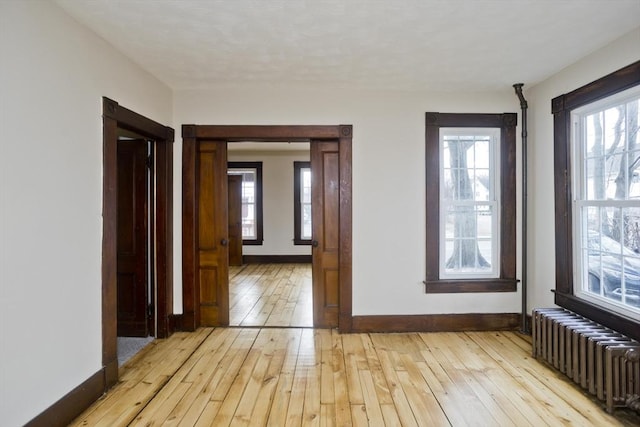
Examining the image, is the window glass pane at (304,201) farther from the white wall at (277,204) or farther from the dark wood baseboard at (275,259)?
the dark wood baseboard at (275,259)

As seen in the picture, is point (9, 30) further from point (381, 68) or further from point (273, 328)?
point (273, 328)

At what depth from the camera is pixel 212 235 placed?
13.5 feet

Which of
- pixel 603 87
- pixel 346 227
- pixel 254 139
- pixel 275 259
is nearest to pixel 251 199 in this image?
pixel 275 259

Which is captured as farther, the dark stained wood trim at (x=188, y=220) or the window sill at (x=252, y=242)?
the window sill at (x=252, y=242)

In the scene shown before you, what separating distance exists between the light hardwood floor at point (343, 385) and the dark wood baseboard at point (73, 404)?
0.07 meters

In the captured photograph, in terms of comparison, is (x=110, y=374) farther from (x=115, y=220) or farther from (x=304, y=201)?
(x=304, y=201)

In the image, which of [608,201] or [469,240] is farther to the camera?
[469,240]

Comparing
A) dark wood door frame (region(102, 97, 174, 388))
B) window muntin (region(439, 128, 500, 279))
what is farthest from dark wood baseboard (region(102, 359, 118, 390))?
window muntin (region(439, 128, 500, 279))

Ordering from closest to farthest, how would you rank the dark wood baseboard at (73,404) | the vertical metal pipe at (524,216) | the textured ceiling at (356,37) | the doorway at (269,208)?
1. the dark wood baseboard at (73,404)
2. the textured ceiling at (356,37)
3. the vertical metal pipe at (524,216)
4. the doorway at (269,208)

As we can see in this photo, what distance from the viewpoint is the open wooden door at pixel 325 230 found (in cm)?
408

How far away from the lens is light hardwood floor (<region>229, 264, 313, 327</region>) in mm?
4465

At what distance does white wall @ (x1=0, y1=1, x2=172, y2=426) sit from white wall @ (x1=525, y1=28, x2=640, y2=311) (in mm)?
3979

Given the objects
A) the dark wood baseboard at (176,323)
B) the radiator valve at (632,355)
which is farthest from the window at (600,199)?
the dark wood baseboard at (176,323)

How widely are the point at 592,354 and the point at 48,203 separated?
3782mm
